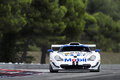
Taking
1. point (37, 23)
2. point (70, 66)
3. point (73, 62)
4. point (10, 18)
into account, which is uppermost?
point (10, 18)

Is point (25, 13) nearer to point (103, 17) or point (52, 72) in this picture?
point (52, 72)

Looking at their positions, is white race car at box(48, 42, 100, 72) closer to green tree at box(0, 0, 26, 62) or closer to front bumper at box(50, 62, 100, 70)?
front bumper at box(50, 62, 100, 70)

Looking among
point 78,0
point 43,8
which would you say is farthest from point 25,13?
point 78,0

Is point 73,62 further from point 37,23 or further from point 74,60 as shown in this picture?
point 37,23

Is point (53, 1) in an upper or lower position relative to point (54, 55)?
upper

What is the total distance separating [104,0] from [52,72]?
5974 centimetres

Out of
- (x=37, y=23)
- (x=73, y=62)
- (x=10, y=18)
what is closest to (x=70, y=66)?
(x=73, y=62)

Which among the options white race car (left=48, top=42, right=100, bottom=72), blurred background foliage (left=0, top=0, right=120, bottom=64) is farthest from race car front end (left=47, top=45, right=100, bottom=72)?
blurred background foliage (left=0, top=0, right=120, bottom=64)

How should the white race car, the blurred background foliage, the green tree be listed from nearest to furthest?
the white race car, the green tree, the blurred background foliage

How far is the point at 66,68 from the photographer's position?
48.5 ft

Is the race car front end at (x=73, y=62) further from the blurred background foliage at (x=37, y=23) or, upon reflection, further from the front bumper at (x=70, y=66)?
the blurred background foliage at (x=37, y=23)

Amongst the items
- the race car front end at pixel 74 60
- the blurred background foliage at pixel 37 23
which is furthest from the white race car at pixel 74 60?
the blurred background foliage at pixel 37 23

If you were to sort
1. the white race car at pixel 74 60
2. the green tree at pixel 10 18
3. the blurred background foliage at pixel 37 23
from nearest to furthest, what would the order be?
the white race car at pixel 74 60
the green tree at pixel 10 18
the blurred background foliage at pixel 37 23

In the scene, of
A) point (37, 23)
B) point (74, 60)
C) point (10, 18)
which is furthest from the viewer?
point (37, 23)
